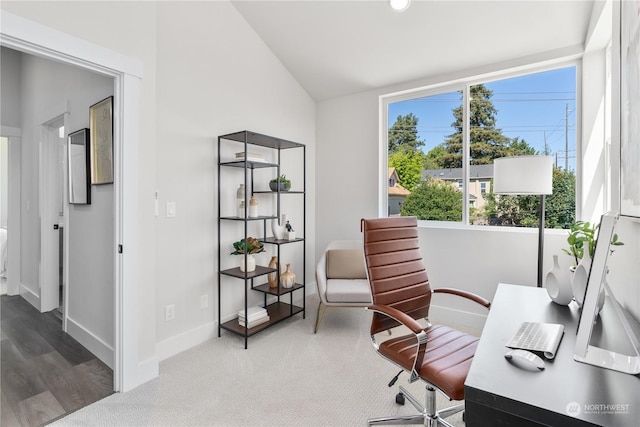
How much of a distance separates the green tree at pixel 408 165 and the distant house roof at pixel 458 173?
9cm

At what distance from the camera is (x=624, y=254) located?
151 cm

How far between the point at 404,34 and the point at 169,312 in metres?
3.02

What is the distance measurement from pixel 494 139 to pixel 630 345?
91.9 inches

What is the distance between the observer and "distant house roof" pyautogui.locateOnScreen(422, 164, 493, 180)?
300 centimetres

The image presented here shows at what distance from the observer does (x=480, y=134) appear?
304 cm

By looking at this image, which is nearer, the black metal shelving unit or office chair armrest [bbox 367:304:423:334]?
office chair armrest [bbox 367:304:423:334]

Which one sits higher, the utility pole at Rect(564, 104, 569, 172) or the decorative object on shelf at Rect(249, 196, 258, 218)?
the utility pole at Rect(564, 104, 569, 172)

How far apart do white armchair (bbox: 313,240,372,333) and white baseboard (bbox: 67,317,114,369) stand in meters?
1.61

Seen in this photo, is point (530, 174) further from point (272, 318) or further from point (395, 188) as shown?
point (272, 318)

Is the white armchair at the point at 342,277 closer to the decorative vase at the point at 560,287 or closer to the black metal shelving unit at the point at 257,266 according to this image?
the black metal shelving unit at the point at 257,266

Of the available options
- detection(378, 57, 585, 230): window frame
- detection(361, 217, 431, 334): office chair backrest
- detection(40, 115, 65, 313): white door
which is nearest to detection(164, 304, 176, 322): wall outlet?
detection(361, 217, 431, 334): office chair backrest

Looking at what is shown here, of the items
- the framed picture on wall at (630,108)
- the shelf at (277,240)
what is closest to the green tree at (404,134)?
the shelf at (277,240)

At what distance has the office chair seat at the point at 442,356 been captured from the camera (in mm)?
1314

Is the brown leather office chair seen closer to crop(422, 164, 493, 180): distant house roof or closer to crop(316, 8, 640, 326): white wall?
crop(316, 8, 640, 326): white wall
